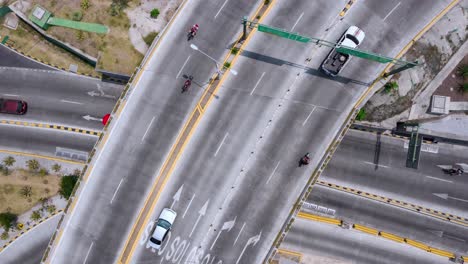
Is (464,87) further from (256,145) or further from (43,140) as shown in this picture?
(43,140)

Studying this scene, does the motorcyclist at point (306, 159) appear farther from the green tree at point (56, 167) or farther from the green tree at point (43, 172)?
the green tree at point (43, 172)

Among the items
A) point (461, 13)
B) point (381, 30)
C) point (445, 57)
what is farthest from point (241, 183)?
point (461, 13)

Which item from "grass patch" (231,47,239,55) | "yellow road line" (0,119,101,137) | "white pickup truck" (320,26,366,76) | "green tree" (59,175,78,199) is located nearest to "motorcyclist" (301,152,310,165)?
"white pickup truck" (320,26,366,76)

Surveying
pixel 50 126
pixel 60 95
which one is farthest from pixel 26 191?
pixel 60 95

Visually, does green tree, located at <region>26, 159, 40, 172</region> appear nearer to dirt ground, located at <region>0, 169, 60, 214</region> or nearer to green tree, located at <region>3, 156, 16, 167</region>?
dirt ground, located at <region>0, 169, 60, 214</region>

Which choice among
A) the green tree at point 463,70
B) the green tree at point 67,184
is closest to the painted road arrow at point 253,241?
the green tree at point 67,184

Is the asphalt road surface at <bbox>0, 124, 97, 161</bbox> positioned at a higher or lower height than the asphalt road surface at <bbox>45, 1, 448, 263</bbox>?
lower
